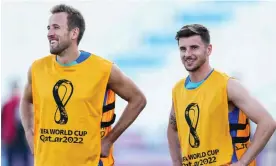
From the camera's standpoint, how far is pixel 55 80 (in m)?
5.54

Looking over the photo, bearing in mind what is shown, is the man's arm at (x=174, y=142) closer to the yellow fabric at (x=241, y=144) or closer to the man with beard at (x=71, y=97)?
the man with beard at (x=71, y=97)

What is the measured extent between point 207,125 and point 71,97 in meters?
1.03

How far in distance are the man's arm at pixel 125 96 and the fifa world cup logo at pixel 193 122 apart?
45 cm

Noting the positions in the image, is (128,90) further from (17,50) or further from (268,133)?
(17,50)

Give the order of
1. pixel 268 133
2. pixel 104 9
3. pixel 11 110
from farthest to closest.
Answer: pixel 104 9 < pixel 11 110 < pixel 268 133

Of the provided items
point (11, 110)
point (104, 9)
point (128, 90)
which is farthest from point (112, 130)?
point (104, 9)

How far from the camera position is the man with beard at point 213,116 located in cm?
Result: 525

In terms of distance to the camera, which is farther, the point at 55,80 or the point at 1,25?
the point at 1,25

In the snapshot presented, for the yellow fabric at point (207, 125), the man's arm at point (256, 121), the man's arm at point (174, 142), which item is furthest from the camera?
the man's arm at point (174, 142)

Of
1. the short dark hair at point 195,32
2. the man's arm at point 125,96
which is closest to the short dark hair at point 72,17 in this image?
the man's arm at point 125,96

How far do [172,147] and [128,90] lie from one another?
23.6 inches

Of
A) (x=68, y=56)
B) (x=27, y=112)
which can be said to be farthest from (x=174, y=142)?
(x=27, y=112)

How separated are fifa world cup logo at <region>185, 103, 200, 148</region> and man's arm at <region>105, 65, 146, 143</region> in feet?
1.46

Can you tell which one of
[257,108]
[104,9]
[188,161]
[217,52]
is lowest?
[188,161]
